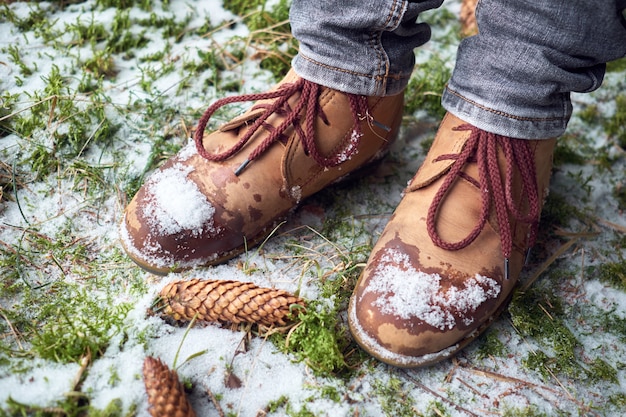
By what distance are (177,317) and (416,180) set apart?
0.69 metres

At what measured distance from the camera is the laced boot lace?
4.25 ft

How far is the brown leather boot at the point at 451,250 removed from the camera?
4.02 feet

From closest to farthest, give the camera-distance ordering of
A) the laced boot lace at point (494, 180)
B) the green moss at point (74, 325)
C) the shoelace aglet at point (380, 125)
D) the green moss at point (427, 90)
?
the green moss at point (74, 325)
the laced boot lace at point (494, 180)
the shoelace aglet at point (380, 125)
the green moss at point (427, 90)

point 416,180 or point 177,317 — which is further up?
point 416,180

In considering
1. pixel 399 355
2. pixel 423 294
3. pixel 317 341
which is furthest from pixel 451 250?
pixel 317 341

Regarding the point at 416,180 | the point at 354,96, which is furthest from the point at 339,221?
the point at 354,96

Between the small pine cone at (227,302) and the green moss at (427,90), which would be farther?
the green moss at (427,90)

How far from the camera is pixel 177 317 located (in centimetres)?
129

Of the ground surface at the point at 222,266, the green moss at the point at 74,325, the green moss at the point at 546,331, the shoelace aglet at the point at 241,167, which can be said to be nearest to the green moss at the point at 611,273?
the ground surface at the point at 222,266

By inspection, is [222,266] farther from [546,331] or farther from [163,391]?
[546,331]

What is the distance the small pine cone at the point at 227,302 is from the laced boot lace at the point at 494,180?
1.32 ft

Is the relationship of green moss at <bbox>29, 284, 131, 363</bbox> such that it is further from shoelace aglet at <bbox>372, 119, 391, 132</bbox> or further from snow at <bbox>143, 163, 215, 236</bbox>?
shoelace aglet at <bbox>372, 119, 391, 132</bbox>

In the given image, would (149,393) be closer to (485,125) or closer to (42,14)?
(485,125)

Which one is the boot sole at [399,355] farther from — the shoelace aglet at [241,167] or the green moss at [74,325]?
the green moss at [74,325]
